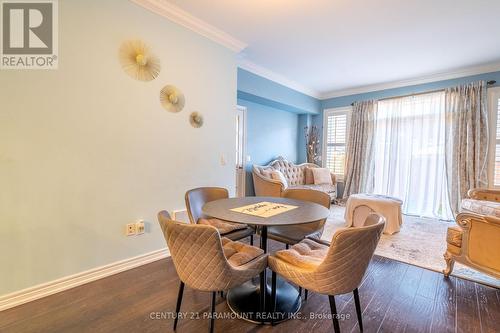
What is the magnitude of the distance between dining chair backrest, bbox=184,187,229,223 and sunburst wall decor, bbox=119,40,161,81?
1246 millimetres

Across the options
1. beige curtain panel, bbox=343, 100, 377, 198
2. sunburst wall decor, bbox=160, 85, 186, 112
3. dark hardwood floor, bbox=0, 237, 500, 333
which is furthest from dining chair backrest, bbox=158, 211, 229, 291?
beige curtain panel, bbox=343, 100, 377, 198

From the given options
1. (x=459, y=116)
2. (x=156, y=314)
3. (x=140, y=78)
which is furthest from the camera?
(x=459, y=116)

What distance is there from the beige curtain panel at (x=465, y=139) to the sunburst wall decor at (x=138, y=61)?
4834mm

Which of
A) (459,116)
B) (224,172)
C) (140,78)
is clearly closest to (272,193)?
(224,172)

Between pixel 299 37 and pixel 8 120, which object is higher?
pixel 299 37

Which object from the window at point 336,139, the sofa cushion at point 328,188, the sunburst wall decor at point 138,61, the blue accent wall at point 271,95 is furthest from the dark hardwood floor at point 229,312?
the window at point 336,139

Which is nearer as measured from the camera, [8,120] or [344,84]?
[8,120]

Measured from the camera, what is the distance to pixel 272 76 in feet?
14.0

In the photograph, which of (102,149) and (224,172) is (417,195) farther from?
(102,149)

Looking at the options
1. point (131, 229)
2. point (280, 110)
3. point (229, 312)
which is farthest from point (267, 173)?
point (229, 312)

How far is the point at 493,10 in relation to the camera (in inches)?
92.4

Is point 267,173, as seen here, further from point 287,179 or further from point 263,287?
point 263,287

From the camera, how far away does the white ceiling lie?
232cm

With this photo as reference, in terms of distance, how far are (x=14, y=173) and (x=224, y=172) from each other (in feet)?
6.55
